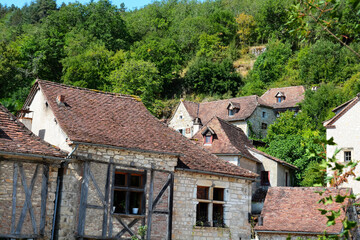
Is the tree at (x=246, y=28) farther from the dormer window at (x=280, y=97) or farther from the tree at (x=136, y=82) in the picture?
the tree at (x=136, y=82)

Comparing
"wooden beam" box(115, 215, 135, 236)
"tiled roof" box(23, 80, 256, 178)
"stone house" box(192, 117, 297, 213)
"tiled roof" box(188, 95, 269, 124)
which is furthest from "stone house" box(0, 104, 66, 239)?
"tiled roof" box(188, 95, 269, 124)

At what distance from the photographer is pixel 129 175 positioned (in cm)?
1524

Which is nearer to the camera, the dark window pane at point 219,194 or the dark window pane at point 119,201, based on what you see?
the dark window pane at point 119,201

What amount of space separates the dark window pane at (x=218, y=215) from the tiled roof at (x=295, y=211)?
2364mm

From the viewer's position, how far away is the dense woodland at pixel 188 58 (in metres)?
40.9

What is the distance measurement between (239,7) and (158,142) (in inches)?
2954

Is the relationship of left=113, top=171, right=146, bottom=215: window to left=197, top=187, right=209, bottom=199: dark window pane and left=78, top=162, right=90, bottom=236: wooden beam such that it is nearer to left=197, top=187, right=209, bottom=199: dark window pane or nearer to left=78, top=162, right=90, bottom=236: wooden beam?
left=78, top=162, right=90, bottom=236: wooden beam

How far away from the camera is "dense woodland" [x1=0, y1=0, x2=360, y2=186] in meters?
40.9

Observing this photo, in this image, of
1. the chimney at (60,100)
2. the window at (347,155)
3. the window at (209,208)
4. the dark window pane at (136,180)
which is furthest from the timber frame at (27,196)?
the window at (347,155)

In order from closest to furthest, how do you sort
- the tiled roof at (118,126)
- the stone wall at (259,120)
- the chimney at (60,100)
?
the tiled roof at (118,126), the chimney at (60,100), the stone wall at (259,120)

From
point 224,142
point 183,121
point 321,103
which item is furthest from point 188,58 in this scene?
point 224,142

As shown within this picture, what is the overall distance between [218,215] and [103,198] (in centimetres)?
451

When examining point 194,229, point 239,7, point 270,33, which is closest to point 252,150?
point 194,229

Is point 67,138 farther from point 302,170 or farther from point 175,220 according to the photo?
point 302,170
